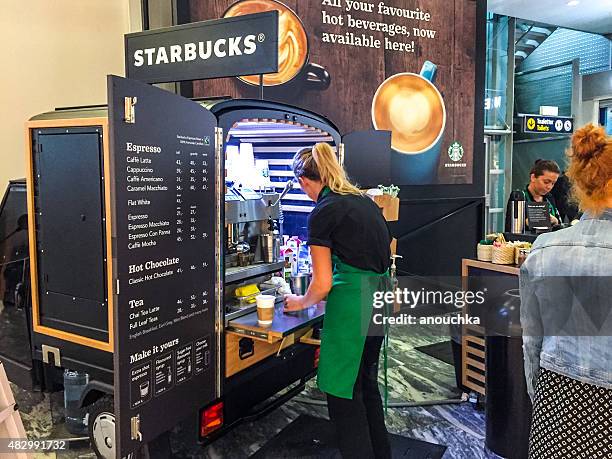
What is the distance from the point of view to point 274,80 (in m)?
4.70

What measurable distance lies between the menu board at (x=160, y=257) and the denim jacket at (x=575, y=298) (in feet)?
4.57

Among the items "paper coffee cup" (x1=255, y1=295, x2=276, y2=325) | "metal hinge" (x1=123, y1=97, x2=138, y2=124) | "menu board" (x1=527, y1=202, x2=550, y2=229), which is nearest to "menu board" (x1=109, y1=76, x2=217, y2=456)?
"metal hinge" (x1=123, y1=97, x2=138, y2=124)

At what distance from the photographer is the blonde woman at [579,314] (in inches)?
64.1

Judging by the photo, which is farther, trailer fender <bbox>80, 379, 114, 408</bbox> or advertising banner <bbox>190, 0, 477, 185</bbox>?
advertising banner <bbox>190, 0, 477, 185</bbox>

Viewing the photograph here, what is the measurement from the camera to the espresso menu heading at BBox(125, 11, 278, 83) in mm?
2596

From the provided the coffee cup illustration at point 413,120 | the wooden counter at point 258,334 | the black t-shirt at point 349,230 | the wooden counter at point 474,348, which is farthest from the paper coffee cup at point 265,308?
the coffee cup illustration at point 413,120

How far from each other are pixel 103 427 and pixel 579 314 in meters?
2.17

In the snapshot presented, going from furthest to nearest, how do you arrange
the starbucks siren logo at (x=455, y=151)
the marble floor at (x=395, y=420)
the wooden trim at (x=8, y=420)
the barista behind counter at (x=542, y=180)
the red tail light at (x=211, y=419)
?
the starbucks siren logo at (x=455, y=151), the barista behind counter at (x=542, y=180), the marble floor at (x=395, y=420), the red tail light at (x=211, y=419), the wooden trim at (x=8, y=420)

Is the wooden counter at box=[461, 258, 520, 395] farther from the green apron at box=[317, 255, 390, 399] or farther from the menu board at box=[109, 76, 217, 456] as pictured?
the menu board at box=[109, 76, 217, 456]

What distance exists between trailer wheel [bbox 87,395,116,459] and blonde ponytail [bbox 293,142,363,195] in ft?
4.70

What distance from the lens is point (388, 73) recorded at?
5.44m

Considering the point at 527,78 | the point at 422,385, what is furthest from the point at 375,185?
the point at 527,78

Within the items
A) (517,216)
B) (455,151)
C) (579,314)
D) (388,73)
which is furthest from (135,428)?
(455,151)

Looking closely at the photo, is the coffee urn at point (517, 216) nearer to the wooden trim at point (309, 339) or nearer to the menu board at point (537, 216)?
the menu board at point (537, 216)
